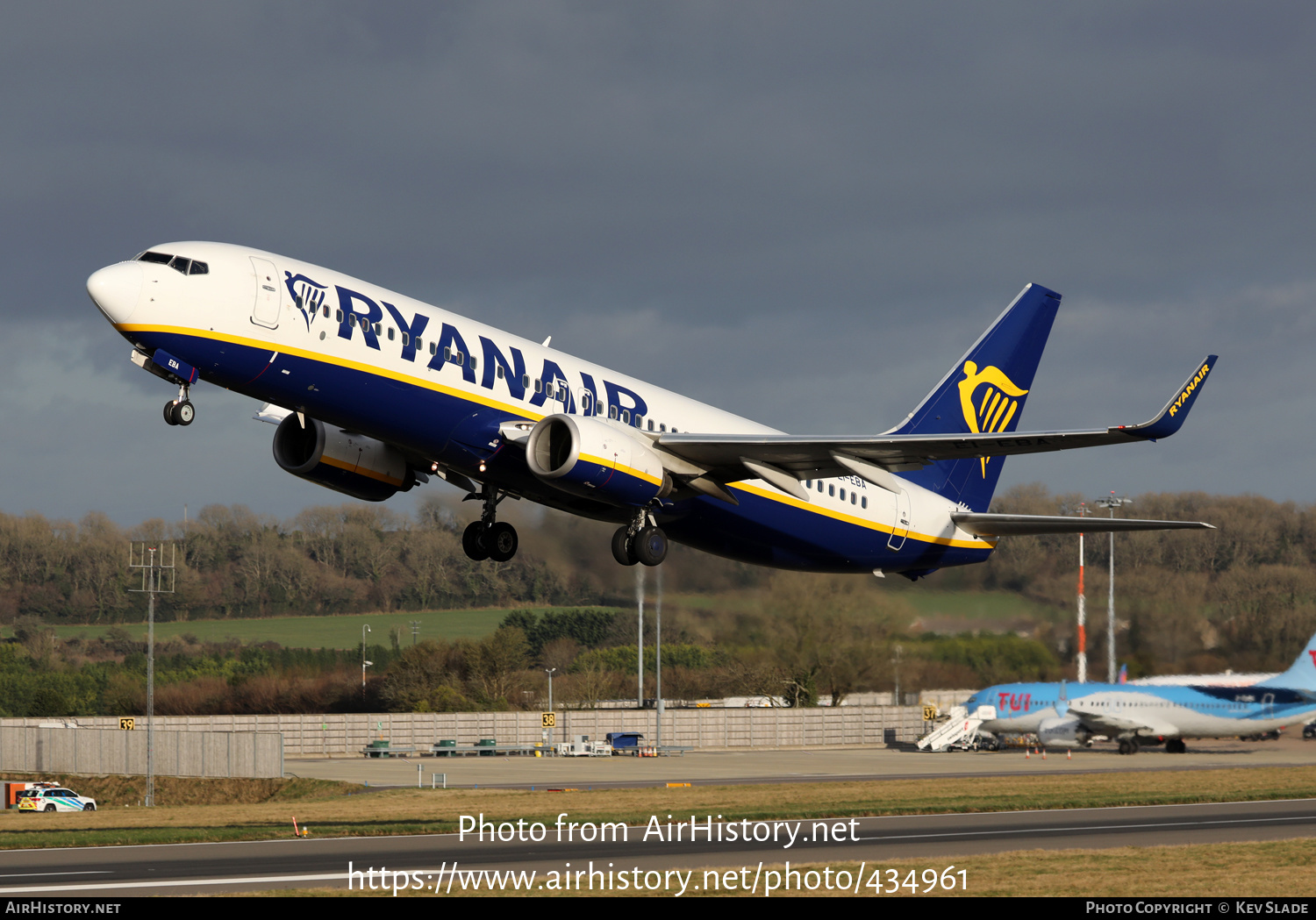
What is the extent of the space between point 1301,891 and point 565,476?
16.8 m

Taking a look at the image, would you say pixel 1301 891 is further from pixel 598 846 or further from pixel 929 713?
pixel 929 713

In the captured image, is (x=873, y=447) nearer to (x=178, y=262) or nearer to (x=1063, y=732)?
(x=178, y=262)

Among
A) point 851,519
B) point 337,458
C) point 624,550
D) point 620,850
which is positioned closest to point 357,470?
point 337,458

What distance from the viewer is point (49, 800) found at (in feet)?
223

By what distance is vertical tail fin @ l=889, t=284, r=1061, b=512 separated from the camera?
1768 inches

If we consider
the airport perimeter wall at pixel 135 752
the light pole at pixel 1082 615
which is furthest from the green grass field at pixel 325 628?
the light pole at pixel 1082 615

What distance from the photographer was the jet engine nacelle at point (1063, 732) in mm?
85062

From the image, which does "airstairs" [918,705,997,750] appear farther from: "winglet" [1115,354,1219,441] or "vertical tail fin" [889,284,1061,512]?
"winglet" [1115,354,1219,441]

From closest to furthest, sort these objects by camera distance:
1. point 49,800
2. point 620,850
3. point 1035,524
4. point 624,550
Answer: point 624,550 < point 620,850 < point 1035,524 < point 49,800

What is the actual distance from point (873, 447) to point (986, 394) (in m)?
14.5

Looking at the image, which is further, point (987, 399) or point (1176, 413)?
point (987, 399)

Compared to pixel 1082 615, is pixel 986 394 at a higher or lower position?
higher

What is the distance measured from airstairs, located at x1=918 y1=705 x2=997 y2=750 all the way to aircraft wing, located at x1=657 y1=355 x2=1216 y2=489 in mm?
55980

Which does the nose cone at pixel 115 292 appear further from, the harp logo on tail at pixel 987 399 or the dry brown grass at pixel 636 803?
the harp logo on tail at pixel 987 399
